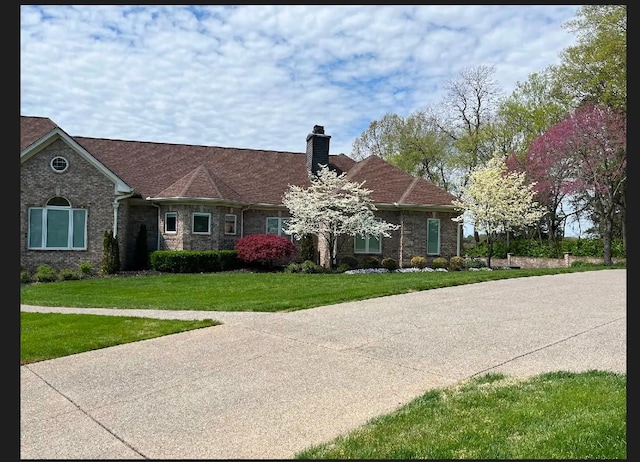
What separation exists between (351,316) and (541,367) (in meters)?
4.27

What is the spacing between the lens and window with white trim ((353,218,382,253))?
76.1 ft

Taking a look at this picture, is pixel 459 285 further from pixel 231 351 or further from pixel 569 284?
pixel 231 351

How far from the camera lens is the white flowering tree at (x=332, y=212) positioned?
69.1ft

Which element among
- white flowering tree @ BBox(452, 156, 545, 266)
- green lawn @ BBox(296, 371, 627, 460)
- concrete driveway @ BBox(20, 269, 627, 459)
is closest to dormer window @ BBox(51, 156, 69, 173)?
concrete driveway @ BBox(20, 269, 627, 459)

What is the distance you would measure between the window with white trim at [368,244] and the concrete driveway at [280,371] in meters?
12.0

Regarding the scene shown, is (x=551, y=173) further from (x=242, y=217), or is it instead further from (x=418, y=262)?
(x=242, y=217)

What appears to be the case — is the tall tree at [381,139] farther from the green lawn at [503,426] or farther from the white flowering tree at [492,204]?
the green lawn at [503,426]

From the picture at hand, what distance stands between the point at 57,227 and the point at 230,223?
701 centimetres

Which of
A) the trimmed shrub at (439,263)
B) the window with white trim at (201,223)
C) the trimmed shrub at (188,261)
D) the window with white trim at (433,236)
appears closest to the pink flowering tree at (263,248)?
the trimmed shrub at (188,261)

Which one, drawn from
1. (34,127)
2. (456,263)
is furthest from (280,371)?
(34,127)

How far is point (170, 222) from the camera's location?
21484mm

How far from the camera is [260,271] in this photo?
824 inches

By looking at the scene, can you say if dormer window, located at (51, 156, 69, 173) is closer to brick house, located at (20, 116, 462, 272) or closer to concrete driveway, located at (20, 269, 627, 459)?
brick house, located at (20, 116, 462, 272)

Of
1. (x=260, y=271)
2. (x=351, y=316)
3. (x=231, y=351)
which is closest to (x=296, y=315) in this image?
(x=351, y=316)
